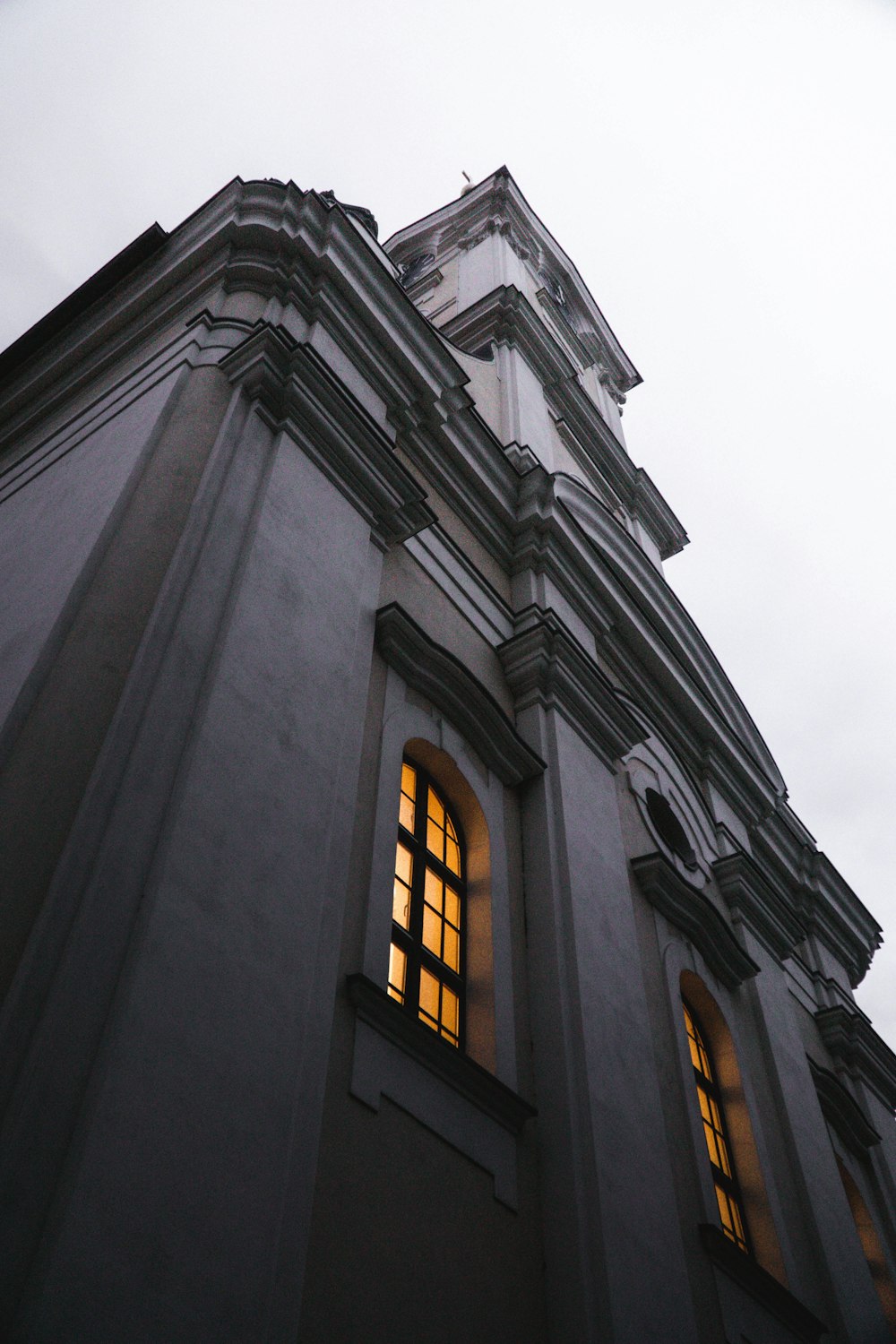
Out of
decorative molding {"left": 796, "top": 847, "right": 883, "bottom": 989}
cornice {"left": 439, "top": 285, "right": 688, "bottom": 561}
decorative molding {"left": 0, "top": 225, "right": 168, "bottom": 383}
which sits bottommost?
decorative molding {"left": 796, "top": 847, "right": 883, "bottom": 989}

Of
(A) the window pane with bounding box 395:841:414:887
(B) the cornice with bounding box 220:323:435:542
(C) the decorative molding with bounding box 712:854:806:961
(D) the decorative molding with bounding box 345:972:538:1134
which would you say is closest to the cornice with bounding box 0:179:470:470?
(B) the cornice with bounding box 220:323:435:542

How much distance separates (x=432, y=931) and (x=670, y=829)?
236 inches

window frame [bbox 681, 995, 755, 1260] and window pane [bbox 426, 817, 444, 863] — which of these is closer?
window pane [bbox 426, 817, 444, 863]

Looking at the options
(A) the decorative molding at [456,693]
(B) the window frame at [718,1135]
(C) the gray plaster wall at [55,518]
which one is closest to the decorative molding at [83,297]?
(C) the gray plaster wall at [55,518]

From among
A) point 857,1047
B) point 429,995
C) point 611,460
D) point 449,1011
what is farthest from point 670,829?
point 611,460

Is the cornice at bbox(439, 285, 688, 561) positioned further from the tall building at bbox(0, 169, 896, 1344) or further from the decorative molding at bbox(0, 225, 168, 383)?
the decorative molding at bbox(0, 225, 168, 383)

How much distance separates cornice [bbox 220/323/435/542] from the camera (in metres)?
8.96

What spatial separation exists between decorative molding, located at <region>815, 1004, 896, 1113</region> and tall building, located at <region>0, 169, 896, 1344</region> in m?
0.10

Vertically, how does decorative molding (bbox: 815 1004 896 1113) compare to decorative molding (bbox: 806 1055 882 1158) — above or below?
above

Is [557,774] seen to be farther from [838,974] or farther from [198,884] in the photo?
[838,974]

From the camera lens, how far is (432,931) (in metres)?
8.25

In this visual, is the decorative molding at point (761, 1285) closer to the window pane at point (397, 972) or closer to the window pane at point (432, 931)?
the window pane at point (432, 931)

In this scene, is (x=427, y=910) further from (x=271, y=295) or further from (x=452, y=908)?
(x=271, y=295)

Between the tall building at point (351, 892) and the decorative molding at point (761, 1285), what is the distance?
0.04 metres
